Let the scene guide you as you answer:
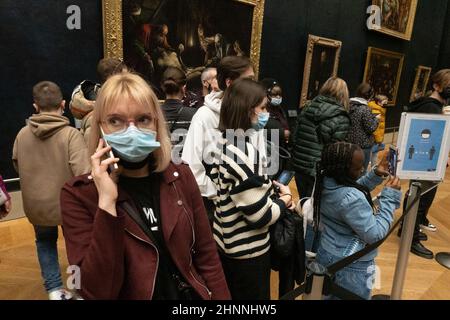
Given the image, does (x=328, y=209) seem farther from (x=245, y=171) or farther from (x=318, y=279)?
(x=318, y=279)

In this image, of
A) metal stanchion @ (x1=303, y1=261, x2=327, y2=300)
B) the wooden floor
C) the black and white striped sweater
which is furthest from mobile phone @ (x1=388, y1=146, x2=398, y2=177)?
the wooden floor

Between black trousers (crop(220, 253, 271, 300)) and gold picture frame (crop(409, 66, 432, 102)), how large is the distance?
1191 cm

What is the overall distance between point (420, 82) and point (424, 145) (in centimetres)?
1099

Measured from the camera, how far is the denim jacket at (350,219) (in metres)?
2.07

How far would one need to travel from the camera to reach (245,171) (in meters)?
1.89

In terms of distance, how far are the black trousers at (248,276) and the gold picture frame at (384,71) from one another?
8835 millimetres

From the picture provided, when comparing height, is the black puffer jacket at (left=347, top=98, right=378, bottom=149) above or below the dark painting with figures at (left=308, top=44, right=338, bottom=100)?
below

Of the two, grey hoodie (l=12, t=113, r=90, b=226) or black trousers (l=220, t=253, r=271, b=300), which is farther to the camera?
grey hoodie (l=12, t=113, r=90, b=226)

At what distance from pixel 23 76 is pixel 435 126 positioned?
14.9 ft

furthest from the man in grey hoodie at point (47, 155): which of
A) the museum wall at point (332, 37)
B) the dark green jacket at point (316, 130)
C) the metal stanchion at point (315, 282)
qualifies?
the museum wall at point (332, 37)

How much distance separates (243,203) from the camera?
1928mm

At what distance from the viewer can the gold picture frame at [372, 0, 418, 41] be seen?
933 centimetres

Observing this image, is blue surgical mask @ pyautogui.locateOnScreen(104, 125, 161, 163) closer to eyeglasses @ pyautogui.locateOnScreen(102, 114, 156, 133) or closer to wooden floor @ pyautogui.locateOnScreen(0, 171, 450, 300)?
eyeglasses @ pyautogui.locateOnScreen(102, 114, 156, 133)

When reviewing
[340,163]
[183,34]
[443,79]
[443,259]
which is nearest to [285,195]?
[340,163]
